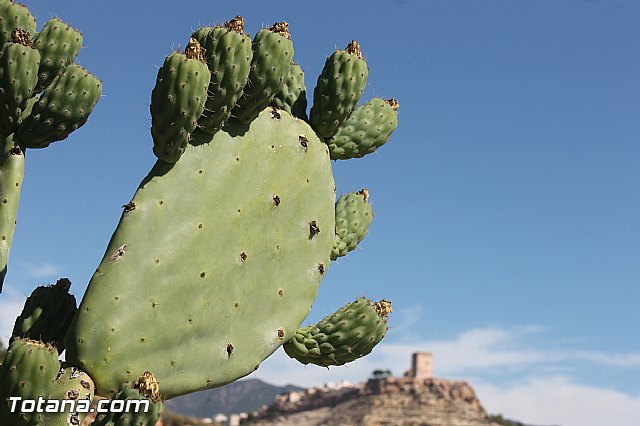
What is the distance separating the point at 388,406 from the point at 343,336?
2222 inches

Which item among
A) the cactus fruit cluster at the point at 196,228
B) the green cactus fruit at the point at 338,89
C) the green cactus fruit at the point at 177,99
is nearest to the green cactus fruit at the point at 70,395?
the cactus fruit cluster at the point at 196,228

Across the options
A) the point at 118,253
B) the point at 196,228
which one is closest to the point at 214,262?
the point at 196,228

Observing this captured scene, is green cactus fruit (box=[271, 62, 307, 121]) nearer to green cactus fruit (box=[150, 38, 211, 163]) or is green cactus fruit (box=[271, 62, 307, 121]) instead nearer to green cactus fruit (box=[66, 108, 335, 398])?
green cactus fruit (box=[66, 108, 335, 398])

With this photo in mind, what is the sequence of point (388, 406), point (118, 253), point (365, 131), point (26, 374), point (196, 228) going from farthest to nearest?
1. point (388, 406)
2. point (365, 131)
3. point (196, 228)
4. point (118, 253)
5. point (26, 374)

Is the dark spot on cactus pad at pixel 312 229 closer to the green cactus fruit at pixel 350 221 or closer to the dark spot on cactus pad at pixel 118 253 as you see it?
the green cactus fruit at pixel 350 221

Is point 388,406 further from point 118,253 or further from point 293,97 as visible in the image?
point 118,253

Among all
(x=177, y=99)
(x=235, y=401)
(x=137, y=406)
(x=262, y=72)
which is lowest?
(x=137, y=406)

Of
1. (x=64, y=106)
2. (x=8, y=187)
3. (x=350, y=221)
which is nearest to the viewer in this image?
(x=64, y=106)

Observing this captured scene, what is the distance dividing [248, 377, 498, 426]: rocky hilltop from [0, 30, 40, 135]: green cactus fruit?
169 ft

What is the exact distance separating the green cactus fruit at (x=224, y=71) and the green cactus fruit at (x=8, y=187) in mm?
1020

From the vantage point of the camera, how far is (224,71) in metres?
3.88

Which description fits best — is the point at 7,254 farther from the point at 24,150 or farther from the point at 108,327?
the point at 108,327

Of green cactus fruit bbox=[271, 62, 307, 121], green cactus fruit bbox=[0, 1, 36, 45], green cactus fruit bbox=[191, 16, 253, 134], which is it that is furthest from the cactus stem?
green cactus fruit bbox=[0, 1, 36, 45]

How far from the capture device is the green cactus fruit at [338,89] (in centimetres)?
459
